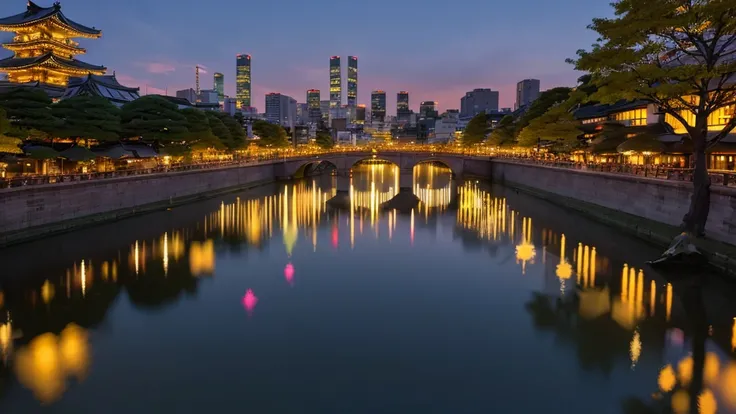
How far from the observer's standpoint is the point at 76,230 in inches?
1352

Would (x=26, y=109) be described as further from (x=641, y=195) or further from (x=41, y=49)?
(x=641, y=195)

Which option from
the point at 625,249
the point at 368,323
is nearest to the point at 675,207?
the point at 625,249

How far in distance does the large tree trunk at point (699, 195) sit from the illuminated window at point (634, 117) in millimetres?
35025

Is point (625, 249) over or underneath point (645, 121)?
underneath

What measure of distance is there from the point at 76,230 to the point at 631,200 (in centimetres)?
3789

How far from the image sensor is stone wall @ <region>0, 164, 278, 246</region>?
2967 centimetres

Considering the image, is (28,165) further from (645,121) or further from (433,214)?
(645,121)

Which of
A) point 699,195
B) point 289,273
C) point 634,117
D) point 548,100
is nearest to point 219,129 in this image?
point 548,100

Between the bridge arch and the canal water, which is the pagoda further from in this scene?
the canal water

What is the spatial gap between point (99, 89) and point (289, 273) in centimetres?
4598

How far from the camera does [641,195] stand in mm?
34562

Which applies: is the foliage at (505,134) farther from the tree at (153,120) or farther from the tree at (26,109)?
the tree at (26,109)

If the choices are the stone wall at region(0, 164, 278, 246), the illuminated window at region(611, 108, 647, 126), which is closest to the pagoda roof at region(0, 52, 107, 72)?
the stone wall at region(0, 164, 278, 246)

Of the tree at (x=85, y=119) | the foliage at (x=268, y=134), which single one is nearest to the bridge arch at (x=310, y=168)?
the foliage at (x=268, y=134)
